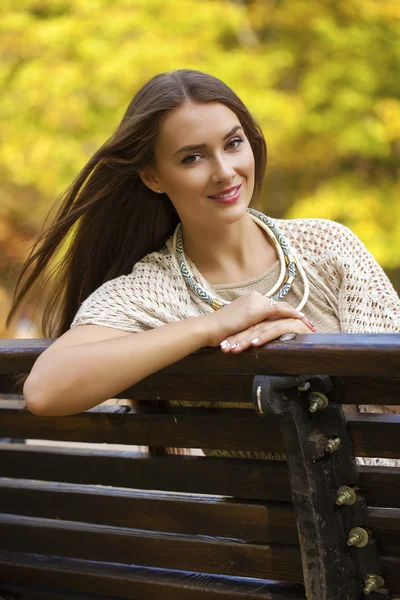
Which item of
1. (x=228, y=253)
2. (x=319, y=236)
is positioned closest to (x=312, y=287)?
(x=319, y=236)

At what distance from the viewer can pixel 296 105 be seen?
304 inches

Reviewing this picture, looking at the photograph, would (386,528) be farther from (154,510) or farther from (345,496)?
(154,510)

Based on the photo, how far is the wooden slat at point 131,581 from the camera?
1.94 m

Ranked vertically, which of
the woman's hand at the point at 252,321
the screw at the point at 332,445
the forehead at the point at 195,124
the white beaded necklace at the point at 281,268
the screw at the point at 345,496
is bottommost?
the screw at the point at 345,496

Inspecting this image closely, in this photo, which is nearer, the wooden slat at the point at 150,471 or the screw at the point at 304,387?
the screw at the point at 304,387

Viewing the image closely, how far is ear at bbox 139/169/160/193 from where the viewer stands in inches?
96.9

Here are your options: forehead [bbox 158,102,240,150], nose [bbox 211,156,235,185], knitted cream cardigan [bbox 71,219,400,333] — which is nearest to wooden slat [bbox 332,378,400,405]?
knitted cream cardigan [bbox 71,219,400,333]

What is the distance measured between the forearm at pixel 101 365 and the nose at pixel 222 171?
0.58 metres

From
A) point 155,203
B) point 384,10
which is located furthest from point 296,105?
point 155,203

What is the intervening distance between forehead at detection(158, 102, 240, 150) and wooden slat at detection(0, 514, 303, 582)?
1012 mm

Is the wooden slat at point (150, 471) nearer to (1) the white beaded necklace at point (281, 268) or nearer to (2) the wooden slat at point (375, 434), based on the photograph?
(2) the wooden slat at point (375, 434)

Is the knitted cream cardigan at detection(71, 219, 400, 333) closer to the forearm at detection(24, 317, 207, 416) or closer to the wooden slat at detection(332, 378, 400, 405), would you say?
the forearm at detection(24, 317, 207, 416)

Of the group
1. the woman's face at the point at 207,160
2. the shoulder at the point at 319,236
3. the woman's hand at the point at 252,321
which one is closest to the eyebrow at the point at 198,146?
the woman's face at the point at 207,160

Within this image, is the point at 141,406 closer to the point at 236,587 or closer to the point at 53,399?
the point at 53,399
